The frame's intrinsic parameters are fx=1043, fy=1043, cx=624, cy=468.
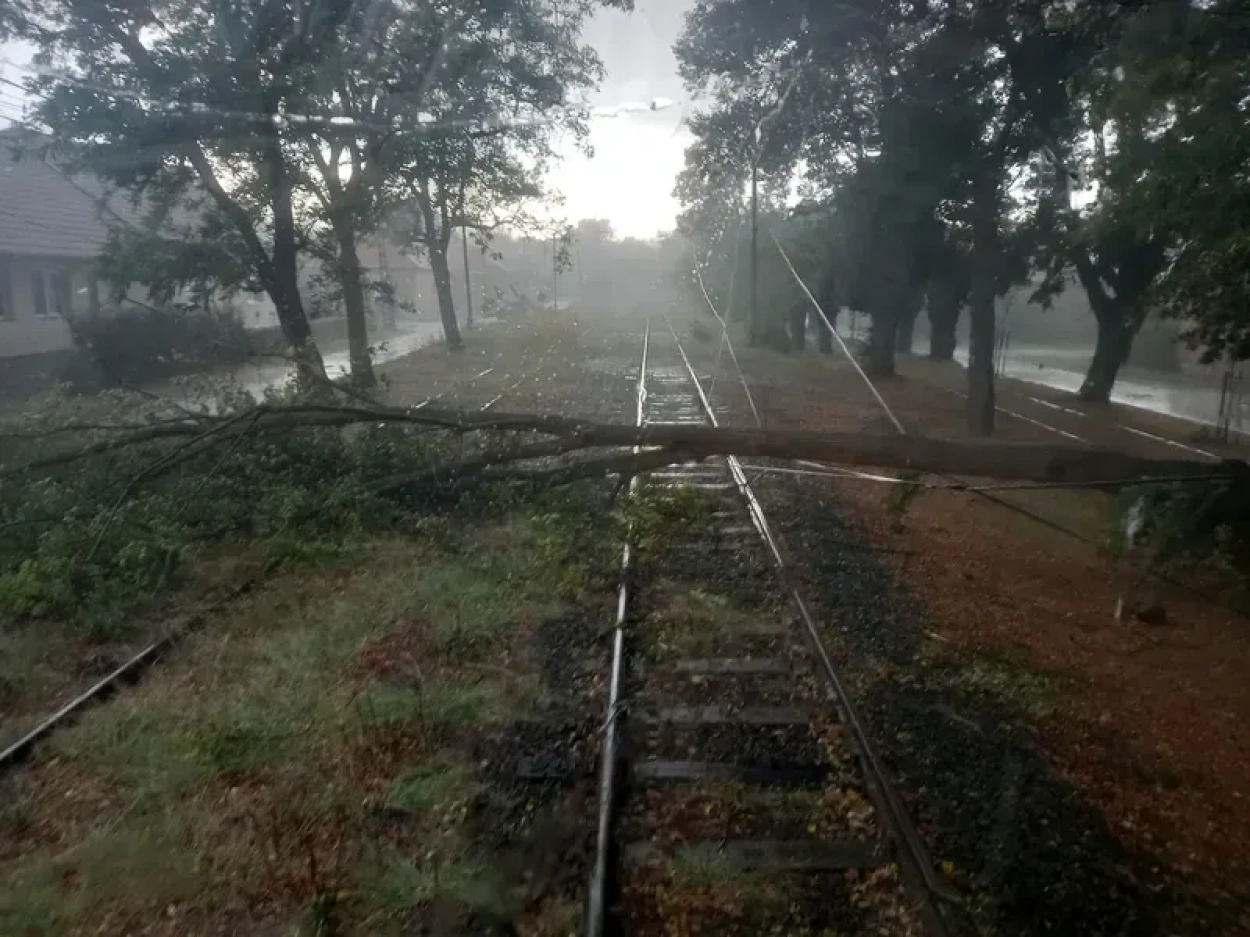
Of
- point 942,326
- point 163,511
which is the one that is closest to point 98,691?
point 163,511

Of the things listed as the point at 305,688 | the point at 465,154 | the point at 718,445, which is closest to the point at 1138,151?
the point at 718,445

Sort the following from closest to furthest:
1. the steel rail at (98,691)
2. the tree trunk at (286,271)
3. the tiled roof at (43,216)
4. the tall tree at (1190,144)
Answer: the steel rail at (98,691) → the tall tree at (1190,144) → the tree trunk at (286,271) → the tiled roof at (43,216)

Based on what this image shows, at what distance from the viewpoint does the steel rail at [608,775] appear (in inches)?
158

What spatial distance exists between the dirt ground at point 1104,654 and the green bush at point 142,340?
53.6 feet

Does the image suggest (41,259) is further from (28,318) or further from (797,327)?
(797,327)

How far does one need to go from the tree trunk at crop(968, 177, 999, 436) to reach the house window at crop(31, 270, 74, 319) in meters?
21.2

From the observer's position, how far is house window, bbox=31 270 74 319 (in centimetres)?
2619

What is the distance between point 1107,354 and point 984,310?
349 inches

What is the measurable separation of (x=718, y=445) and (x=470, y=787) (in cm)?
504

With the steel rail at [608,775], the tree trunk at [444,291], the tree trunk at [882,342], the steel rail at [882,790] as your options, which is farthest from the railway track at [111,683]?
the tree trunk at [444,291]

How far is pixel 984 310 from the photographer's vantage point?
736 inches

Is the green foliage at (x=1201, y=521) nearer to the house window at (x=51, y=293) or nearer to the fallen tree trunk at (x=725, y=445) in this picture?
the fallen tree trunk at (x=725, y=445)

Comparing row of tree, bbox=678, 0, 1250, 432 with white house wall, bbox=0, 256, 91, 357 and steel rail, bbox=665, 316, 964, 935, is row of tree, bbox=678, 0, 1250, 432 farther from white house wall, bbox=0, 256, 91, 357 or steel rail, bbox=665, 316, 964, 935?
white house wall, bbox=0, 256, 91, 357

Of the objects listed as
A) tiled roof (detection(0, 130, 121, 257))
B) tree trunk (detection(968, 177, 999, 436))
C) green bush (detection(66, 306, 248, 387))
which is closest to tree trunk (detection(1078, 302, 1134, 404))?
tree trunk (detection(968, 177, 999, 436))
